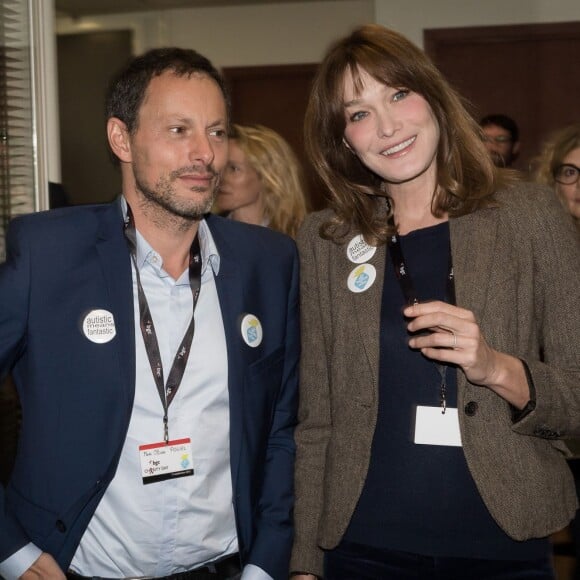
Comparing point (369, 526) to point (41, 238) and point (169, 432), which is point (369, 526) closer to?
point (169, 432)

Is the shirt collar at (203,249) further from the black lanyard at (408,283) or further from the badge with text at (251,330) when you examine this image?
the black lanyard at (408,283)

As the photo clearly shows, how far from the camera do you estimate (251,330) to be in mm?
2066

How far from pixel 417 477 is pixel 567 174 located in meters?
2.35

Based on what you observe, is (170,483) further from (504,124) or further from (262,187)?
(504,124)

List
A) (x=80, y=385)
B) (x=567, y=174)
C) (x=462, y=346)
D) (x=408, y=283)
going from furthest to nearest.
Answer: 1. (x=567, y=174)
2. (x=408, y=283)
3. (x=80, y=385)
4. (x=462, y=346)

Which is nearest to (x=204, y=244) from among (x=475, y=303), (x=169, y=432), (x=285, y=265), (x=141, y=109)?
(x=285, y=265)

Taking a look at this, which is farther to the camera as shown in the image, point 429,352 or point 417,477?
point 417,477

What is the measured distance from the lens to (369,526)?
1942 millimetres

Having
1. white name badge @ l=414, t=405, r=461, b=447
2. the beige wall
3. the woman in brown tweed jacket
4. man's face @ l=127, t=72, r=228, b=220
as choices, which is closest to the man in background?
the beige wall

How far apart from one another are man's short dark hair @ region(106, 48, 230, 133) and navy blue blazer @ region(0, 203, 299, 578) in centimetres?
Answer: 26

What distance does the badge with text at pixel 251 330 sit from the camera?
2.04m

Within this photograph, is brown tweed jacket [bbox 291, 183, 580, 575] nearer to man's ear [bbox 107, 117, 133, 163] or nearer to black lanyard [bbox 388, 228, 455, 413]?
black lanyard [bbox 388, 228, 455, 413]

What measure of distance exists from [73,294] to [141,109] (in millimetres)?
523

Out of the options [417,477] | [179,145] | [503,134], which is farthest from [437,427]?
[503,134]
